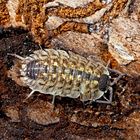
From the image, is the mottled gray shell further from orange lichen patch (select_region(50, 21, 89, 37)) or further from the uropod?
orange lichen patch (select_region(50, 21, 89, 37))

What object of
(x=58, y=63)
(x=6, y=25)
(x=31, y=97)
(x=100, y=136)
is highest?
(x=6, y=25)

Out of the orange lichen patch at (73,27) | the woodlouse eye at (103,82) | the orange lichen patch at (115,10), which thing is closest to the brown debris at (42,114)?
the woodlouse eye at (103,82)

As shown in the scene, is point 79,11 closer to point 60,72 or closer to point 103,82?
point 60,72

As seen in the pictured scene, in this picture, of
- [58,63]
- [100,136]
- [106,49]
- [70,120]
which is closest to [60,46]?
[58,63]

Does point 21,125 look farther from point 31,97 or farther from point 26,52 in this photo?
Result: point 26,52

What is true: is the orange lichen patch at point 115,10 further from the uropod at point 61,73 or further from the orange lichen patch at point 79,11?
the uropod at point 61,73
